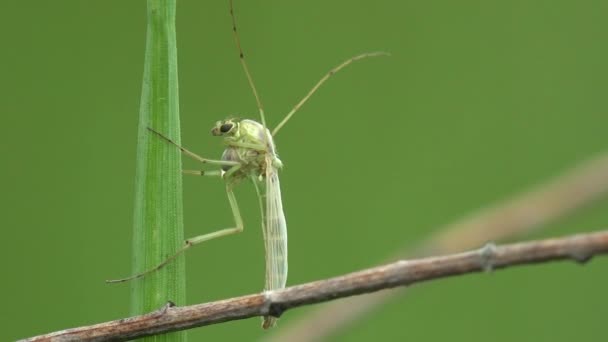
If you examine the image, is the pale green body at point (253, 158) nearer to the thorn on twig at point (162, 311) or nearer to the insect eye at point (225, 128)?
the insect eye at point (225, 128)

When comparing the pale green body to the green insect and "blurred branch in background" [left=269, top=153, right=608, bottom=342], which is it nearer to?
the green insect

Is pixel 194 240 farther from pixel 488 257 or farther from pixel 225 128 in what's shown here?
pixel 488 257

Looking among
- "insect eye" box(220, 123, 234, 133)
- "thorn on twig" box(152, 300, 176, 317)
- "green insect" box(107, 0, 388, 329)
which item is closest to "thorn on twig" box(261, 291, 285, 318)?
"thorn on twig" box(152, 300, 176, 317)

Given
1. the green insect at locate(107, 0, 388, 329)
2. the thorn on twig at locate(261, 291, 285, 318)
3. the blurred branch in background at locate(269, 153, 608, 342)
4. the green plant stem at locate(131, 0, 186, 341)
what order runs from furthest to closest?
the blurred branch in background at locate(269, 153, 608, 342) < the green insect at locate(107, 0, 388, 329) < the green plant stem at locate(131, 0, 186, 341) < the thorn on twig at locate(261, 291, 285, 318)

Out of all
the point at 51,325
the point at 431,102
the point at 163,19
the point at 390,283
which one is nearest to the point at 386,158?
the point at 431,102

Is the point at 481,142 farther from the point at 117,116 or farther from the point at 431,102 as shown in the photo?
the point at 117,116
